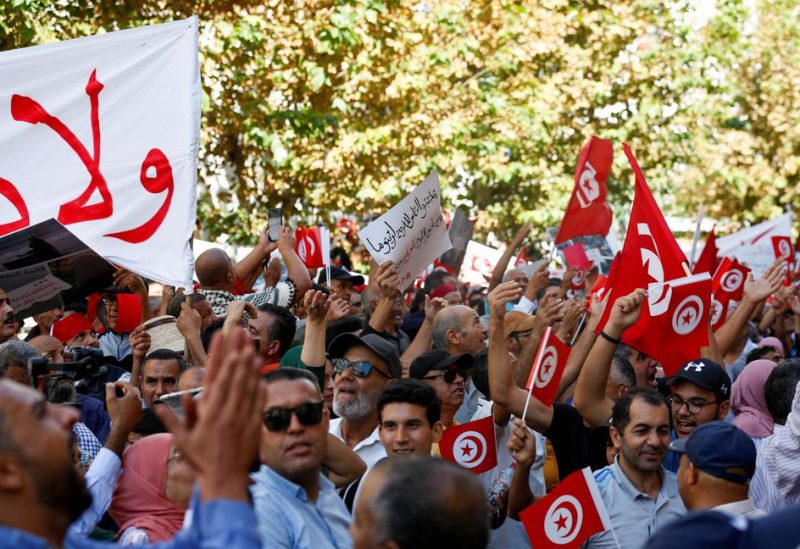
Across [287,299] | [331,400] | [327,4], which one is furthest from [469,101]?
[331,400]

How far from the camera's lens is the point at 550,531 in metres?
5.28

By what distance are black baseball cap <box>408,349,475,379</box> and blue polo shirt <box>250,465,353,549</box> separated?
2011mm

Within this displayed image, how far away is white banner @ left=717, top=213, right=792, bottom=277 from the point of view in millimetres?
15688

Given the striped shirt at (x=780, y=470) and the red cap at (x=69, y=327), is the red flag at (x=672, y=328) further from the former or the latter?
the red cap at (x=69, y=327)

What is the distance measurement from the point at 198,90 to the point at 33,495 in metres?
4.61

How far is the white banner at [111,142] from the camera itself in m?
6.62

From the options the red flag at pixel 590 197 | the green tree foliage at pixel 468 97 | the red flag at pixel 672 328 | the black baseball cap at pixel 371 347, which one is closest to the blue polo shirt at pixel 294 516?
the black baseball cap at pixel 371 347

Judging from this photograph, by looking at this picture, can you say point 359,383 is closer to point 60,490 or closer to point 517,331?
point 517,331

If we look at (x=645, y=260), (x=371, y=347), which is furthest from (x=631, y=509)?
(x=645, y=260)

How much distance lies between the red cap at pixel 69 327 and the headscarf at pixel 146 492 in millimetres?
3855

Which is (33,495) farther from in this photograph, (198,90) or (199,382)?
(198,90)

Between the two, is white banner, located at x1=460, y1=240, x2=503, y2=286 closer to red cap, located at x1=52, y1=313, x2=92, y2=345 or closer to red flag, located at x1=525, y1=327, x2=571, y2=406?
red cap, located at x1=52, y1=313, x2=92, y2=345

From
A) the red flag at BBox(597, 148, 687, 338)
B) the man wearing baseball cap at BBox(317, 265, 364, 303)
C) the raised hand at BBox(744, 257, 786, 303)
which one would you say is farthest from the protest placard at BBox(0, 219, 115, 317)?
the raised hand at BBox(744, 257, 786, 303)

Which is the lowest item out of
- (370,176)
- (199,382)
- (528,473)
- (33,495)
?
(370,176)
